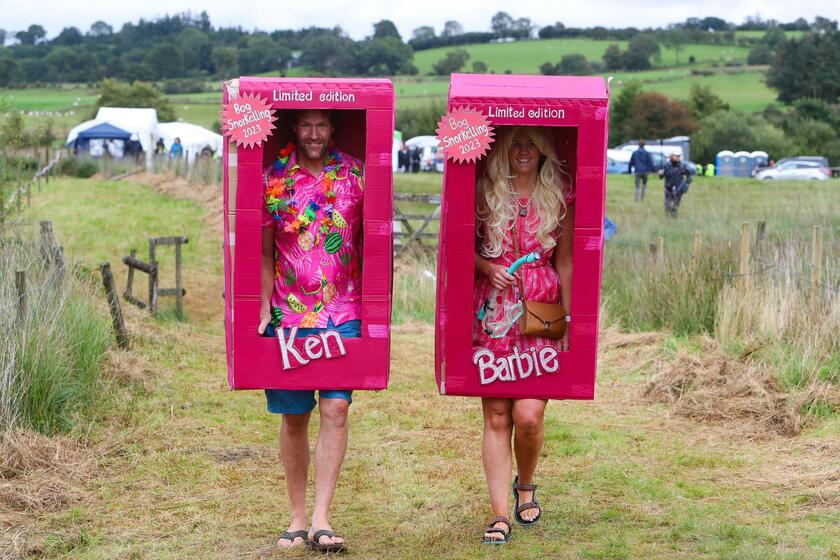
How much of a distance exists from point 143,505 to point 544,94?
301cm

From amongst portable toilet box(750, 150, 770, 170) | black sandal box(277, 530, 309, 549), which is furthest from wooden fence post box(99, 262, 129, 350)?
portable toilet box(750, 150, 770, 170)

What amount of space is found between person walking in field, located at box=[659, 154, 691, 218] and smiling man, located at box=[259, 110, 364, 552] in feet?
56.1

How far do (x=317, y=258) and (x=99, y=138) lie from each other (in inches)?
1982

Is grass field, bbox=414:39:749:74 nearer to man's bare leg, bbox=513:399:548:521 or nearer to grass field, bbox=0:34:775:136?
grass field, bbox=0:34:775:136

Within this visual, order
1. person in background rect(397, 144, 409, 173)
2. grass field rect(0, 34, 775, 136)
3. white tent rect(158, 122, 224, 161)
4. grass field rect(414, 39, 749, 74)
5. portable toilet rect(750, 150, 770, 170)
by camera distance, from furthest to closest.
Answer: grass field rect(414, 39, 749, 74) → grass field rect(0, 34, 775, 136) → portable toilet rect(750, 150, 770, 170) → white tent rect(158, 122, 224, 161) → person in background rect(397, 144, 409, 173)

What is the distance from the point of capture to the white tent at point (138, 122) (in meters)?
54.2

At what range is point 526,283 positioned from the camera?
5723 millimetres

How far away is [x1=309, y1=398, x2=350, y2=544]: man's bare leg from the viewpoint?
5.61 meters

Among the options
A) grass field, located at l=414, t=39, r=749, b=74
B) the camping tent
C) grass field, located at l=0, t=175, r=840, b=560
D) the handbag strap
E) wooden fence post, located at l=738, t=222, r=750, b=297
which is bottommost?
the camping tent

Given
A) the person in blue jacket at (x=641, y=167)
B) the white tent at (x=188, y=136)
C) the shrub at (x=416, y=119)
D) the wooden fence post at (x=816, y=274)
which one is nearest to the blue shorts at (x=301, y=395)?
the wooden fence post at (x=816, y=274)

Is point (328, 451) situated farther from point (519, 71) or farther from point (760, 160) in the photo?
point (519, 71)

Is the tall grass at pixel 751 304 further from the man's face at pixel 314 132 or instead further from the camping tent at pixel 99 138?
the camping tent at pixel 99 138

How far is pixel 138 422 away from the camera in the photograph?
8.28 metres

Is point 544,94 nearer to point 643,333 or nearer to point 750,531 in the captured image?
point 750,531
